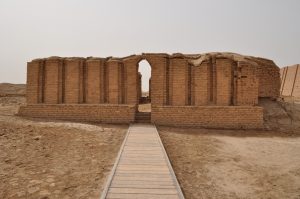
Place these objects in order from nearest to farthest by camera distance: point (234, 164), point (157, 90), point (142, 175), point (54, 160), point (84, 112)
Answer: point (142, 175)
point (54, 160)
point (234, 164)
point (157, 90)
point (84, 112)

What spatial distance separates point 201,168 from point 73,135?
450 cm

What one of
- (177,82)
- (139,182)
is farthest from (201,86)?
(139,182)

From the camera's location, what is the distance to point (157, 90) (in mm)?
12055

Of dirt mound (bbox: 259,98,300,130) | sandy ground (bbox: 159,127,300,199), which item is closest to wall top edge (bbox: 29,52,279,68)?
dirt mound (bbox: 259,98,300,130)

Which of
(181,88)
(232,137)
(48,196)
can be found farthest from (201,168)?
(181,88)

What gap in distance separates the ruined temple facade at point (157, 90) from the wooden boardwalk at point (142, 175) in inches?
186

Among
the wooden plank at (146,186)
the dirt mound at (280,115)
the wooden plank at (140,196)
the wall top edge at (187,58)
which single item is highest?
the wall top edge at (187,58)

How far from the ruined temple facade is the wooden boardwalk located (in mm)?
4730

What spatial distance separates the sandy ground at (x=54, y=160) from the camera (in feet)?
15.2

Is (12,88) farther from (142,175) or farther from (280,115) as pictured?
(142,175)

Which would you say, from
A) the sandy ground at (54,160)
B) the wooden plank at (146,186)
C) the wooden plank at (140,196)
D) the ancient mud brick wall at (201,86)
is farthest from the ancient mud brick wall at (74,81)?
the wooden plank at (140,196)

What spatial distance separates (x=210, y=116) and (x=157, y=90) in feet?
8.43

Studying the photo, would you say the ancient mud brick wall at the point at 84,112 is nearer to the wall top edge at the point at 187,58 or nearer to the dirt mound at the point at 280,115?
the wall top edge at the point at 187,58

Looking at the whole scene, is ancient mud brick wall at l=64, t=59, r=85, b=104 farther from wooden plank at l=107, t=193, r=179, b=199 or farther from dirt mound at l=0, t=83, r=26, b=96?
dirt mound at l=0, t=83, r=26, b=96
